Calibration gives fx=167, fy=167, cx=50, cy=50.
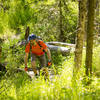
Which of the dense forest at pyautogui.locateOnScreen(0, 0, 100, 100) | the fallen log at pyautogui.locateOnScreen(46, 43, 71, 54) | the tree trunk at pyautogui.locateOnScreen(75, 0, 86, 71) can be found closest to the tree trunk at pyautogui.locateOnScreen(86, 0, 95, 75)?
the dense forest at pyautogui.locateOnScreen(0, 0, 100, 100)

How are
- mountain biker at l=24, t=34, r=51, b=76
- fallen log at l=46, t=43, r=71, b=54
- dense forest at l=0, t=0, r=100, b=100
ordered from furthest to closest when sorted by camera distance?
1. fallen log at l=46, t=43, r=71, b=54
2. mountain biker at l=24, t=34, r=51, b=76
3. dense forest at l=0, t=0, r=100, b=100

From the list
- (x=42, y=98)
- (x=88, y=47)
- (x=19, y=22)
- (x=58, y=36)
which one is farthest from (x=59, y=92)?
(x=58, y=36)

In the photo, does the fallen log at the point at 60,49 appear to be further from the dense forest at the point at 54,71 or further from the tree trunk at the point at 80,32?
the tree trunk at the point at 80,32

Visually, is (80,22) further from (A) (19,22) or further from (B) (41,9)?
(B) (41,9)

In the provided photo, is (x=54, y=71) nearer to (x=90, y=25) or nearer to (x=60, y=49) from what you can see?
(x=90, y=25)

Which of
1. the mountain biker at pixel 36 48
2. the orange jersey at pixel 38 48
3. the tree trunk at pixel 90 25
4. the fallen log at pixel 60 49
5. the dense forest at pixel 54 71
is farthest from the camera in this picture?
the fallen log at pixel 60 49

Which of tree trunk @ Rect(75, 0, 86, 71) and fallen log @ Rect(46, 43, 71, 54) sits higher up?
tree trunk @ Rect(75, 0, 86, 71)

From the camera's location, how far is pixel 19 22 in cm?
384

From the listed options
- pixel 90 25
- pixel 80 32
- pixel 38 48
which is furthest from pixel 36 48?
pixel 90 25

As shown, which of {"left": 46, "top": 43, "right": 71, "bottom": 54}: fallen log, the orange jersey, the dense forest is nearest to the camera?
the dense forest

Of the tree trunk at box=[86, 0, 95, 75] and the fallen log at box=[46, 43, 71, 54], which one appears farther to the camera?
the fallen log at box=[46, 43, 71, 54]

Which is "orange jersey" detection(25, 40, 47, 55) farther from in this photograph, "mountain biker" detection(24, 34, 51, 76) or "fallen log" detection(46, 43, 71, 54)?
"fallen log" detection(46, 43, 71, 54)

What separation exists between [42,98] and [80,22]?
225 cm

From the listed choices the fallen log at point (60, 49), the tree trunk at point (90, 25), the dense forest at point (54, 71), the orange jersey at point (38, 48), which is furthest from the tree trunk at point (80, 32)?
the fallen log at point (60, 49)
